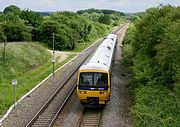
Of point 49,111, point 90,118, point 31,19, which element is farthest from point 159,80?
point 31,19

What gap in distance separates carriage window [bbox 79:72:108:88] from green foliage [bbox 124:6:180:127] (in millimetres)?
2180

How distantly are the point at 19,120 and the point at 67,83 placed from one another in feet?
35.3

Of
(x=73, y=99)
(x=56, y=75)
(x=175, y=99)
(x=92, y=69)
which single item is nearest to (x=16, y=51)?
(x=56, y=75)

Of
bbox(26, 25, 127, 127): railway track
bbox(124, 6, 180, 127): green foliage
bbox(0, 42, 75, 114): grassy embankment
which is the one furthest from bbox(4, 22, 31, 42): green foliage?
bbox(26, 25, 127, 127): railway track

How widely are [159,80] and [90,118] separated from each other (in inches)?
217

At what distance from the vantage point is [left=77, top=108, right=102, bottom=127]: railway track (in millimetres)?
19603

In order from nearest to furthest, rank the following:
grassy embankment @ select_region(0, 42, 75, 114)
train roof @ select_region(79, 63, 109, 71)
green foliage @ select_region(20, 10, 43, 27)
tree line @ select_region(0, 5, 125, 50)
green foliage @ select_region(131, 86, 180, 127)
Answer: green foliage @ select_region(131, 86, 180, 127) → train roof @ select_region(79, 63, 109, 71) → grassy embankment @ select_region(0, 42, 75, 114) → tree line @ select_region(0, 5, 125, 50) → green foliage @ select_region(20, 10, 43, 27)

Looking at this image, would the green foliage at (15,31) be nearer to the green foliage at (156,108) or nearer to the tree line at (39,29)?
the tree line at (39,29)

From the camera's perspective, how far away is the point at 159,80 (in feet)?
77.1

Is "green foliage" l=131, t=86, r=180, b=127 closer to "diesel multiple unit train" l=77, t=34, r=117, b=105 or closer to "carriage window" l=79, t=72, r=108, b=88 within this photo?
"diesel multiple unit train" l=77, t=34, r=117, b=105

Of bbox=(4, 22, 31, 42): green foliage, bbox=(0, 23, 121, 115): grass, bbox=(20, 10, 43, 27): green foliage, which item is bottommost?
bbox=(0, 23, 121, 115): grass

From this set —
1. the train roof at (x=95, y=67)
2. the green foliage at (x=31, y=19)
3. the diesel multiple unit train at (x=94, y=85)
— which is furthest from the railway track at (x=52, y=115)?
the green foliage at (x=31, y=19)

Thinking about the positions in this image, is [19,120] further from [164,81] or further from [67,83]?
[67,83]

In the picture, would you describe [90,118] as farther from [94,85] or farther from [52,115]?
[52,115]
